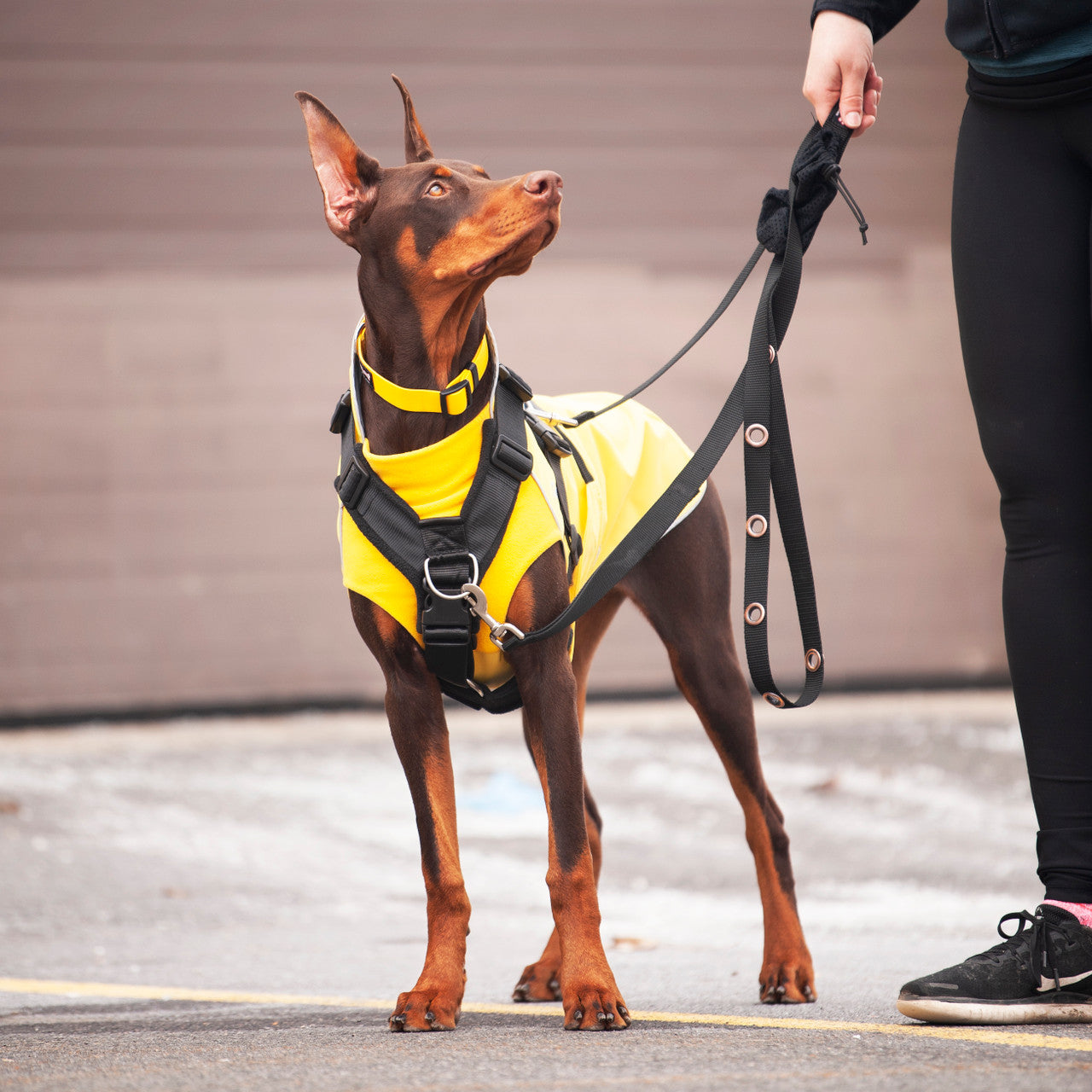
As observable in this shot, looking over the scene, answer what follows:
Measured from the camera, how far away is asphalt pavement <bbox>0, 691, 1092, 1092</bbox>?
2.18 m

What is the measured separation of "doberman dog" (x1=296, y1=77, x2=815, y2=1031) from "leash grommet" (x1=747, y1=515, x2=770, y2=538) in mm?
402

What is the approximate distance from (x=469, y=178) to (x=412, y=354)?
431mm

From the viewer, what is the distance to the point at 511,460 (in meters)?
2.78

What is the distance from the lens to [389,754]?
24.4 feet

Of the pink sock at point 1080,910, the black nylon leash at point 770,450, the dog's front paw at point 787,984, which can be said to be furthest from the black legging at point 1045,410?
the dog's front paw at point 787,984

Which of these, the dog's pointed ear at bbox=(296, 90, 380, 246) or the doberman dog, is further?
the dog's pointed ear at bbox=(296, 90, 380, 246)

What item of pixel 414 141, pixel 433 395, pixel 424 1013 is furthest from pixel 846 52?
pixel 424 1013

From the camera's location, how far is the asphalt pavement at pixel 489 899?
218 centimetres

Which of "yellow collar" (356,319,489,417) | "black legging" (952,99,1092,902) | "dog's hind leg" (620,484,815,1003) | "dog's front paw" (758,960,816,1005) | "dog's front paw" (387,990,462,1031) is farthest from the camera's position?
"dog's hind leg" (620,484,815,1003)

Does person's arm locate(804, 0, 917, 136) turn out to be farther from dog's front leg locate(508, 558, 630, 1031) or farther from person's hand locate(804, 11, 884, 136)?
dog's front leg locate(508, 558, 630, 1031)

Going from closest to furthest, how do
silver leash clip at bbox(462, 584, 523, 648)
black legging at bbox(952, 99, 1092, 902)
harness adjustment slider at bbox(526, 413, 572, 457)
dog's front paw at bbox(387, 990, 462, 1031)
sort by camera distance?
black legging at bbox(952, 99, 1092, 902), dog's front paw at bbox(387, 990, 462, 1031), silver leash clip at bbox(462, 584, 523, 648), harness adjustment slider at bbox(526, 413, 572, 457)

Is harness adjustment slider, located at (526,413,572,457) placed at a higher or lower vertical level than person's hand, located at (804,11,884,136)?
lower

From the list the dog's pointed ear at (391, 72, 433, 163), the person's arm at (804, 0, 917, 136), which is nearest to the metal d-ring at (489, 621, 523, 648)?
the person's arm at (804, 0, 917, 136)

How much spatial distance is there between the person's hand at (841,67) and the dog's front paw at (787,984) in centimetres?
184
